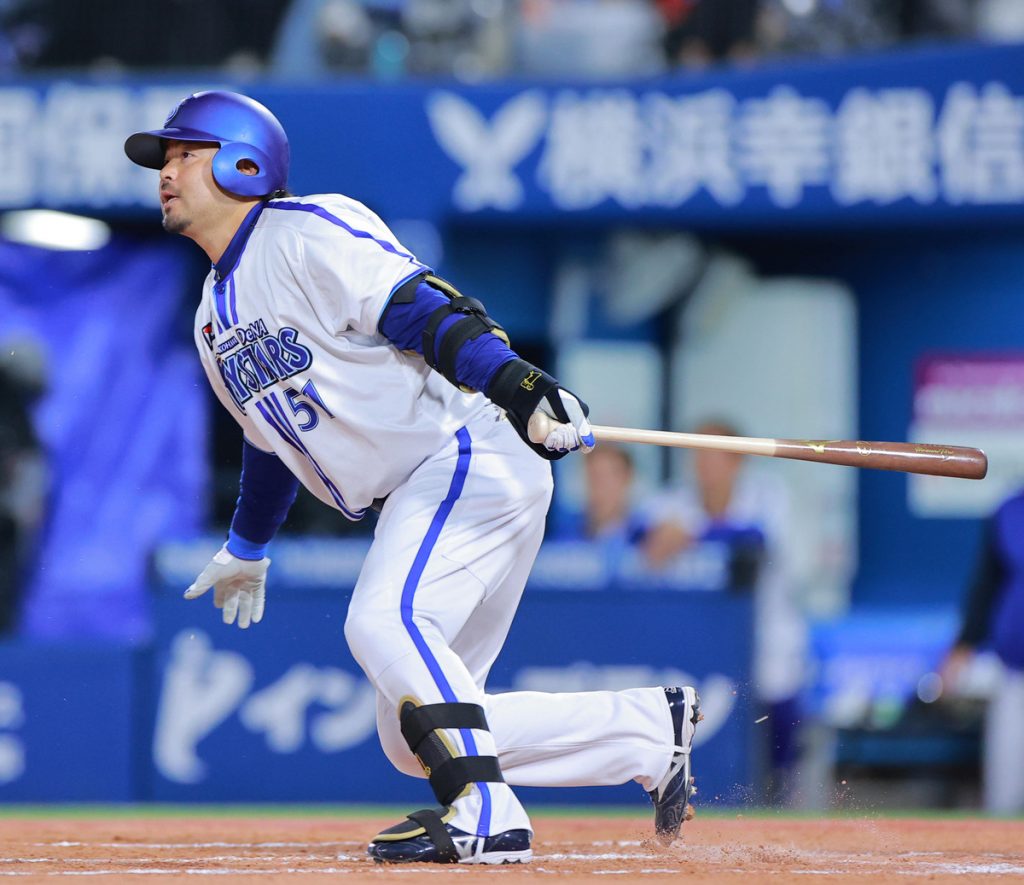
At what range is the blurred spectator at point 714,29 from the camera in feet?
29.9

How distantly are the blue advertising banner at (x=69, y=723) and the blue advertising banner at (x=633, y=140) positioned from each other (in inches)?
106

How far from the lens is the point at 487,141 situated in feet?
29.2

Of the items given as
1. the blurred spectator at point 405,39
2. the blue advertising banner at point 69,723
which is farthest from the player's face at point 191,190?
the blurred spectator at point 405,39

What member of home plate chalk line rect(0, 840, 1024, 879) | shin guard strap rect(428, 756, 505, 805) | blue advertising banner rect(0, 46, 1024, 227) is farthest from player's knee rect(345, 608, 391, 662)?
blue advertising banner rect(0, 46, 1024, 227)

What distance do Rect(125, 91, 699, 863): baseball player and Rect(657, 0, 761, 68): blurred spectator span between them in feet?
17.3

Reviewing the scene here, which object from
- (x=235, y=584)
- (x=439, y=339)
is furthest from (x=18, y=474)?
(x=439, y=339)

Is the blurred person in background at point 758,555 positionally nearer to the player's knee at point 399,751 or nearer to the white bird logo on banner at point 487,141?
the white bird logo on banner at point 487,141

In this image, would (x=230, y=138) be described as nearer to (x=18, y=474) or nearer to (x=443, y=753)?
(x=443, y=753)

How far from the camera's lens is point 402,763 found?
13.6 ft

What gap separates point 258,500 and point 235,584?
0.89ft

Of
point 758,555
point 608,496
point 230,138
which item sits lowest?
point 758,555

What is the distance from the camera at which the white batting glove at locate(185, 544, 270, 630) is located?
179 inches

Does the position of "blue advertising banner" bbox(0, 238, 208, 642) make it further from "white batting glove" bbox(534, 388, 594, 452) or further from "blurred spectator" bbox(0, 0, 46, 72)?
"white batting glove" bbox(534, 388, 594, 452)

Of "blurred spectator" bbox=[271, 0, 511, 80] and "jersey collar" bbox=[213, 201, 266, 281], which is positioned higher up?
"blurred spectator" bbox=[271, 0, 511, 80]
